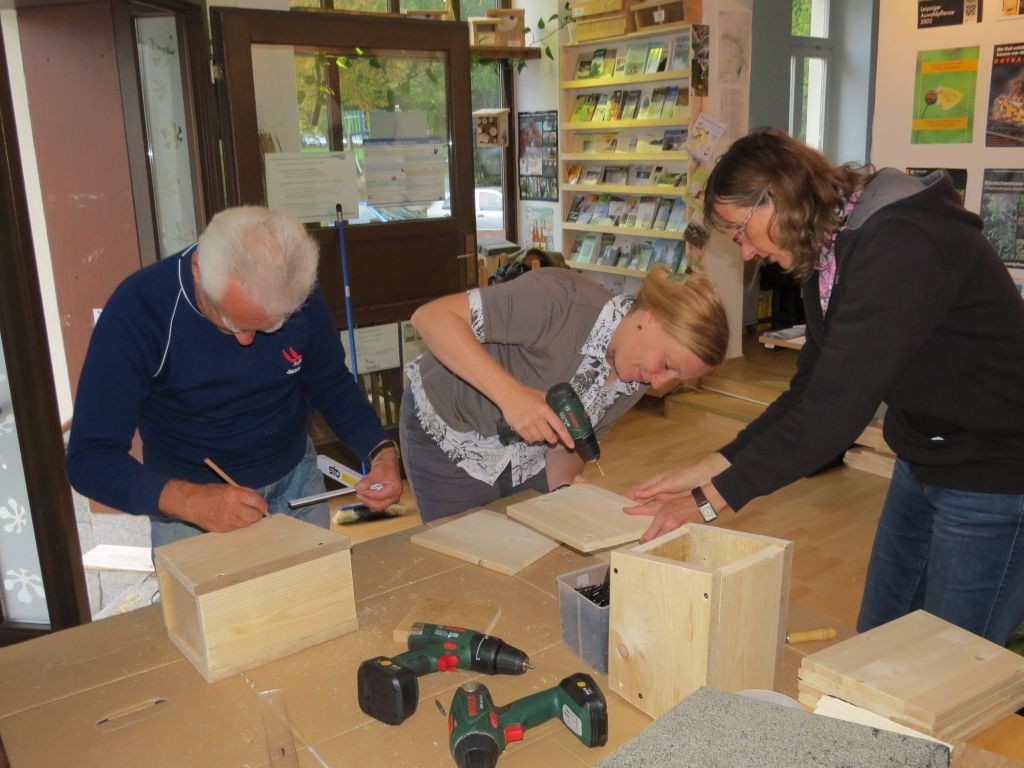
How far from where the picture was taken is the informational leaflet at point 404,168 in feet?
14.5

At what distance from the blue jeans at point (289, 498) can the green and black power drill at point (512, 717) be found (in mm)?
1070

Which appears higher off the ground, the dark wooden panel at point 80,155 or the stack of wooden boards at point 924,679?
the dark wooden panel at point 80,155

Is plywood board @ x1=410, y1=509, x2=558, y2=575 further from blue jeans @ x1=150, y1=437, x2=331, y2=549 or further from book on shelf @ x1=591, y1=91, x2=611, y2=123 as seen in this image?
book on shelf @ x1=591, y1=91, x2=611, y2=123

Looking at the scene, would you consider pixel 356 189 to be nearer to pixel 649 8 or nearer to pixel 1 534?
pixel 1 534

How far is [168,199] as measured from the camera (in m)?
3.95

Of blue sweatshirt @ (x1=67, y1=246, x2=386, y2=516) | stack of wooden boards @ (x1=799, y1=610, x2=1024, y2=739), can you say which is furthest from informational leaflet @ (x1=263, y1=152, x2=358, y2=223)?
stack of wooden boards @ (x1=799, y1=610, x2=1024, y2=739)

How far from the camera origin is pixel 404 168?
451 centimetres

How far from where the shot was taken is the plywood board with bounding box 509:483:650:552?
5.50 ft

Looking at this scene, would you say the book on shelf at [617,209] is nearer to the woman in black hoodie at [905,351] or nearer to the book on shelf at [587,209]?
the book on shelf at [587,209]

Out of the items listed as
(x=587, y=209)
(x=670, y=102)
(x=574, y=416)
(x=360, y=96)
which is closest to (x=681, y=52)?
(x=670, y=102)

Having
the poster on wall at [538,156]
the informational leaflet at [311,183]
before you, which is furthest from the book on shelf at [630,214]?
the informational leaflet at [311,183]

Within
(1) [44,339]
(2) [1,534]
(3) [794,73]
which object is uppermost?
(3) [794,73]

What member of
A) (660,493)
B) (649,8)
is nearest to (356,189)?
(649,8)

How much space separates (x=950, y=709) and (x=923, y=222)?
800 mm
